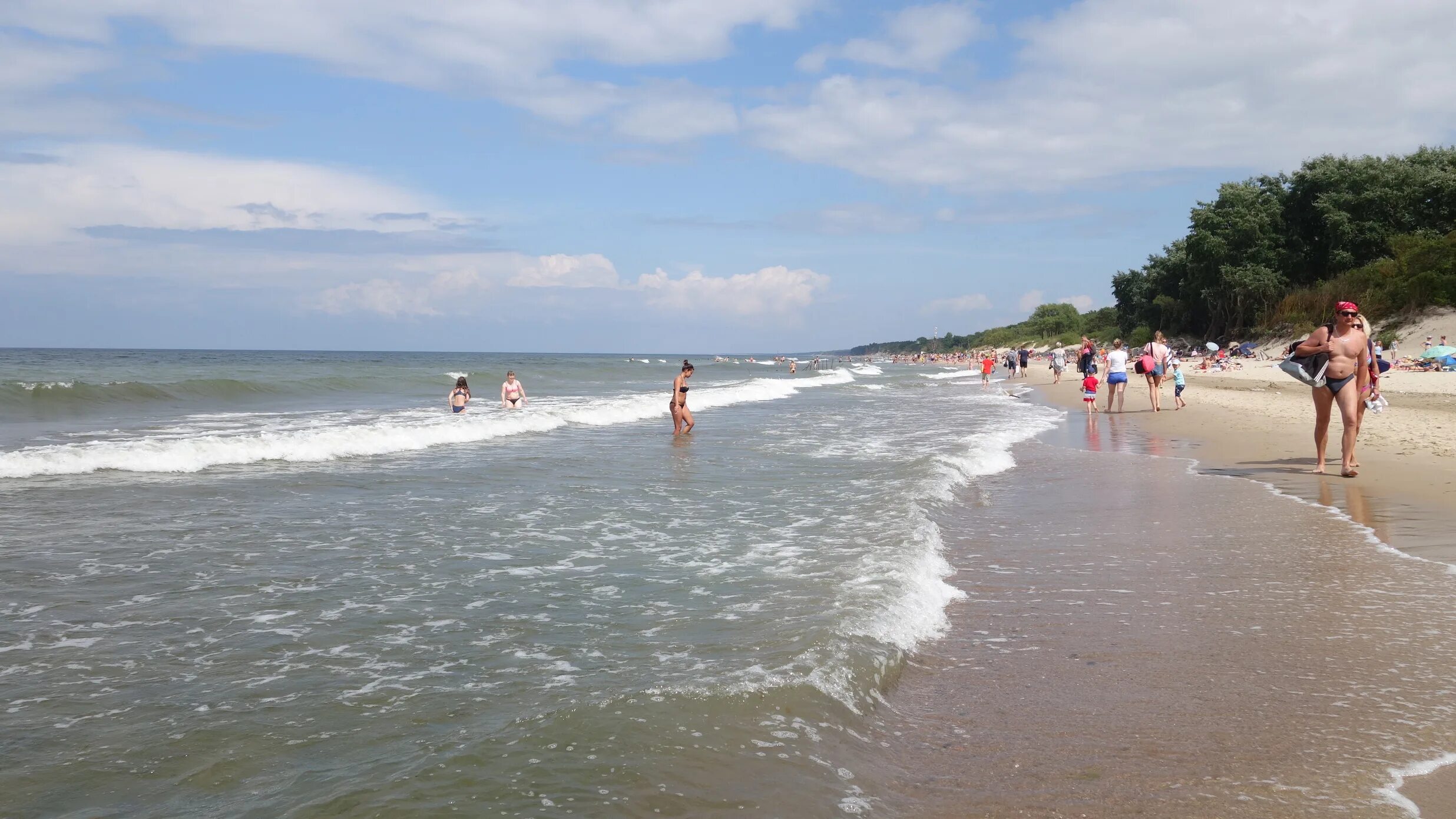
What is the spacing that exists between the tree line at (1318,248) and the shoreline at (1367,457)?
20204mm

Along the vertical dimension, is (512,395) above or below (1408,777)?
above

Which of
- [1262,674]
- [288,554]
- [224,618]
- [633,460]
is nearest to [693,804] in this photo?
[1262,674]

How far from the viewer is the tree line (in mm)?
41844

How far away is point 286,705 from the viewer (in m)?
4.01

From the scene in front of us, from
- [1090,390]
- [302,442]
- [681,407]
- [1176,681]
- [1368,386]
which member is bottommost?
[1176,681]

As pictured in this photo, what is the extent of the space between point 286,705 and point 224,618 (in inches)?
69.0

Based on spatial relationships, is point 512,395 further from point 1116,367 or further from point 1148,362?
point 1148,362

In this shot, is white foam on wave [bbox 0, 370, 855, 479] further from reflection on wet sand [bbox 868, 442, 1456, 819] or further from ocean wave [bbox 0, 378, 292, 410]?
ocean wave [bbox 0, 378, 292, 410]

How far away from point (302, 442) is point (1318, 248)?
5703 cm

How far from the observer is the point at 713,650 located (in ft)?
15.4

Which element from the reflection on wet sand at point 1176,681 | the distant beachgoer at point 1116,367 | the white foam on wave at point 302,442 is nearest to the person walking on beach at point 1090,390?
the distant beachgoer at point 1116,367

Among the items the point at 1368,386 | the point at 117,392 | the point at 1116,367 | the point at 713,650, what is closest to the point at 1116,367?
the point at 1116,367

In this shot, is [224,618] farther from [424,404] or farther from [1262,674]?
[424,404]

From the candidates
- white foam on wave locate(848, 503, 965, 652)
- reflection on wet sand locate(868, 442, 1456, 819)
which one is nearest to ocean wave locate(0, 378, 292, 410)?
white foam on wave locate(848, 503, 965, 652)
